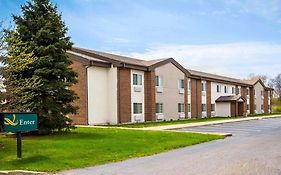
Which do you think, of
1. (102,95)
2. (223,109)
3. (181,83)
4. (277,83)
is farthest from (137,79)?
(277,83)

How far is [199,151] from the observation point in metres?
14.2

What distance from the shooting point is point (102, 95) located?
106 feet

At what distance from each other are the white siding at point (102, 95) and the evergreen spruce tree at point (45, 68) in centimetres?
1060

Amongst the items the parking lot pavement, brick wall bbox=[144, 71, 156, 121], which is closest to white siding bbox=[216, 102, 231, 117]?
brick wall bbox=[144, 71, 156, 121]

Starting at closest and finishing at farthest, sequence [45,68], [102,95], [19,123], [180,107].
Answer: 1. [19,123]
2. [45,68]
3. [102,95]
4. [180,107]

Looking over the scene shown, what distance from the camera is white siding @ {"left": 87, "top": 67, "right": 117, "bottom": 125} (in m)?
30.8

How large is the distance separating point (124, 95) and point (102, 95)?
2110 mm

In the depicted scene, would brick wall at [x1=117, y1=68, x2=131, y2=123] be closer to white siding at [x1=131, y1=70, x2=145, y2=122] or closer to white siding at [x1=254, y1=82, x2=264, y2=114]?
white siding at [x1=131, y1=70, x2=145, y2=122]

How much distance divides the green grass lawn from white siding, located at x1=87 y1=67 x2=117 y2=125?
1278cm

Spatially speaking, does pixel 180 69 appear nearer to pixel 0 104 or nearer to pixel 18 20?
pixel 18 20

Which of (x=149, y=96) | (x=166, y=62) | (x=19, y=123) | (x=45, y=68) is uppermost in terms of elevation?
(x=166, y=62)

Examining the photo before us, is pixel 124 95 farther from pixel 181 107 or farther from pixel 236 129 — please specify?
pixel 181 107

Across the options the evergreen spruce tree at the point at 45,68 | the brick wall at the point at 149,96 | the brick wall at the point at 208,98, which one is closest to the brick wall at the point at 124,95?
the brick wall at the point at 149,96

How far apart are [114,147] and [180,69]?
28445mm
